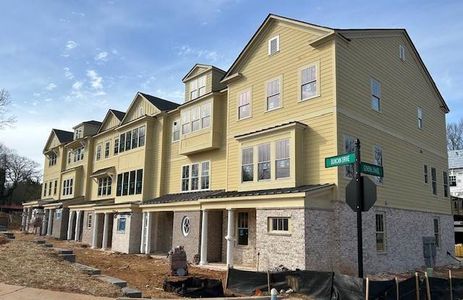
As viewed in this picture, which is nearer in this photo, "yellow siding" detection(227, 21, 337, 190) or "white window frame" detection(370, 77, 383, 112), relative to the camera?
"yellow siding" detection(227, 21, 337, 190)

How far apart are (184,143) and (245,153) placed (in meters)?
6.83

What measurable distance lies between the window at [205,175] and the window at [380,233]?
999 centimetres

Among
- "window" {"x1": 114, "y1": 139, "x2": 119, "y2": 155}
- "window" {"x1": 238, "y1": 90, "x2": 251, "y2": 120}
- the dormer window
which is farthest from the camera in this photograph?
"window" {"x1": 114, "y1": 139, "x2": 119, "y2": 155}

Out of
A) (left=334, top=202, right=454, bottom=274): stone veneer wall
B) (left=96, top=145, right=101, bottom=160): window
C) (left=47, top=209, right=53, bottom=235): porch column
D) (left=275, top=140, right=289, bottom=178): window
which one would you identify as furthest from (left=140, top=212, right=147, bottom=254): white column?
(left=47, top=209, right=53, bottom=235): porch column

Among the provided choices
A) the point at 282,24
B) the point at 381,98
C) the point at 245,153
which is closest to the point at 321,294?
the point at 245,153

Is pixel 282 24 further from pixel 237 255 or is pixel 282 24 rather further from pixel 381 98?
pixel 237 255

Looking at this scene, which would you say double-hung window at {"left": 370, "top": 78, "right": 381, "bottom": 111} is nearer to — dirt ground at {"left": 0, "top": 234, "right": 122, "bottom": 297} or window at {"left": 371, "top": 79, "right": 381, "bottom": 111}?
window at {"left": 371, "top": 79, "right": 381, "bottom": 111}

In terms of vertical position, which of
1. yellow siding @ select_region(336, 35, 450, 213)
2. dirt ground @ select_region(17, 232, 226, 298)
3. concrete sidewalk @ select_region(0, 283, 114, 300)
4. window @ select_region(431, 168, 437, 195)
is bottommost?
dirt ground @ select_region(17, 232, 226, 298)

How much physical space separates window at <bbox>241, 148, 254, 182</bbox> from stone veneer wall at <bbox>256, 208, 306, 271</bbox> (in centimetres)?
260

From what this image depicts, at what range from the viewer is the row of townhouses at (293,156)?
16.8 metres

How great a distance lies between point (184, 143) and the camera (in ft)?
85.5

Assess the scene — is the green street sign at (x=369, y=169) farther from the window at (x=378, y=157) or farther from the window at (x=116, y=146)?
the window at (x=116, y=146)

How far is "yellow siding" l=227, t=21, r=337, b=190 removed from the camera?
1741cm

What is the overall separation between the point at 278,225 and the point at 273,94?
6643mm
